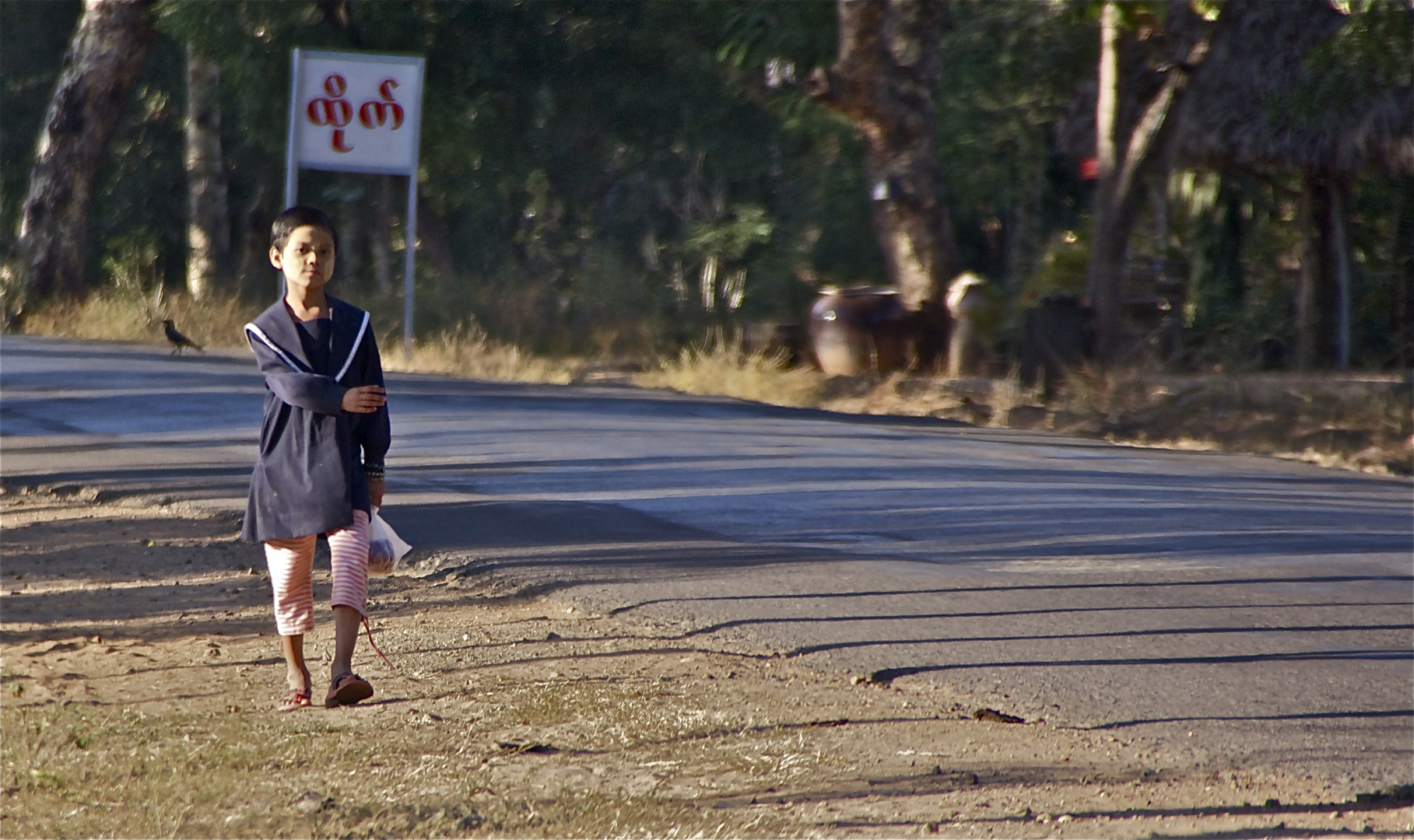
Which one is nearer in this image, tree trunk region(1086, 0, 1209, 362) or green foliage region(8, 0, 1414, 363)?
tree trunk region(1086, 0, 1209, 362)

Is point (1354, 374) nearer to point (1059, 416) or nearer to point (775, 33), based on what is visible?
point (1059, 416)

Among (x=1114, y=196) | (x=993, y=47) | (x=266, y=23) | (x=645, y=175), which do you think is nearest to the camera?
(x=1114, y=196)

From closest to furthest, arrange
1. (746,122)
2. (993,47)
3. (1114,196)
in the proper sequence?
1. (1114,196)
2. (993,47)
3. (746,122)

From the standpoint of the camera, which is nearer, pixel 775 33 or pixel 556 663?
pixel 556 663

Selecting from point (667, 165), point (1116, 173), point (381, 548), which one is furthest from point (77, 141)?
point (381, 548)

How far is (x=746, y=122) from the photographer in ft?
98.7

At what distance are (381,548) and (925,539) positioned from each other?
370cm

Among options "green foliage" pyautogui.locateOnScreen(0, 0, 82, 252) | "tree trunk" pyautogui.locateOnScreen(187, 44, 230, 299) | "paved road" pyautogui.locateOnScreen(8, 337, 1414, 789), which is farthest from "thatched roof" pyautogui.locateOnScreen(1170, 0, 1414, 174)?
"green foliage" pyautogui.locateOnScreen(0, 0, 82, 252)

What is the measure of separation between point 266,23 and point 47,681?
1892 centimetres

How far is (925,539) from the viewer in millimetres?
7980

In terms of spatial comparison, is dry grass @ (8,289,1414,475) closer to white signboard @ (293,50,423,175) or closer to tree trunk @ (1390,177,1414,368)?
white signboard @ (293,50,423,175)

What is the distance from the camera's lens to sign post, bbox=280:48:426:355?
18.0 metres

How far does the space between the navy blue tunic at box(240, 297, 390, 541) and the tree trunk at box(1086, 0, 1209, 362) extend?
1200 cm

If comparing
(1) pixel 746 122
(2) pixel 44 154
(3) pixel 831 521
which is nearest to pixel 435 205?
(1) pixel 746 122
